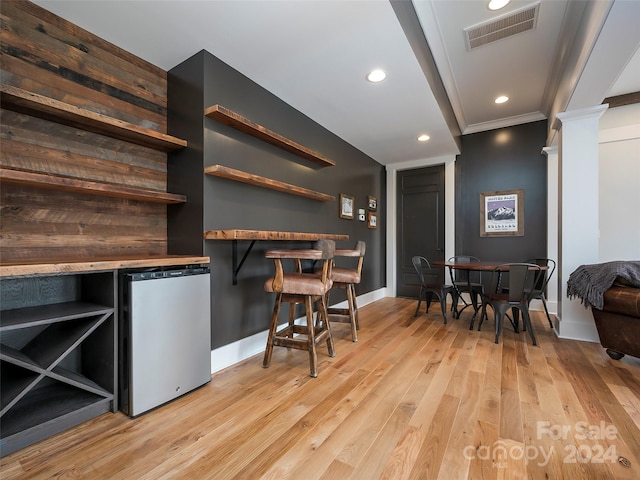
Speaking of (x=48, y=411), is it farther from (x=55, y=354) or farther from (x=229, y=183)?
(x=229, y=183)

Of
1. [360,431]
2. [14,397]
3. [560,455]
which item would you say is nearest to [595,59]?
[560,455]

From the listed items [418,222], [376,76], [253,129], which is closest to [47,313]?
[253,129]

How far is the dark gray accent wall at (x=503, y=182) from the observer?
3982 mm

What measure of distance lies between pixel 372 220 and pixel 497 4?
2.93m

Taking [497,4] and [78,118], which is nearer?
[78,118]

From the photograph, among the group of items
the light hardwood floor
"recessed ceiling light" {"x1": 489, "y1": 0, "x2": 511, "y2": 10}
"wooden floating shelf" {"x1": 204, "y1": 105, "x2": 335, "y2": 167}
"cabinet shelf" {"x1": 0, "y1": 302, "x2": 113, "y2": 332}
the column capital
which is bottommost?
the light hardwood floor

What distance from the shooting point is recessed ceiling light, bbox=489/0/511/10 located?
6.81 feet

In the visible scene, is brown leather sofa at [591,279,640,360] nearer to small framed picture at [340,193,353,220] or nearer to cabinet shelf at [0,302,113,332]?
small framed picture at [340,193,353,220]

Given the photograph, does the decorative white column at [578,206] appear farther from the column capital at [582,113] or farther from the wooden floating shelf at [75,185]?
the wooden floating shelf at [75,185]

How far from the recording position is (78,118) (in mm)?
1585

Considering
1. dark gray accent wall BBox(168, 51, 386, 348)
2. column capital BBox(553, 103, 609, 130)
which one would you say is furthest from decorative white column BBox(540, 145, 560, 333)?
dark gray accent wall BBox(168, 51, 386, 348)

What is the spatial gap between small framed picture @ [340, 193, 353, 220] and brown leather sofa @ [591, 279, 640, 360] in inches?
103

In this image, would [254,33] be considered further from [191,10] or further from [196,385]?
[196,385]

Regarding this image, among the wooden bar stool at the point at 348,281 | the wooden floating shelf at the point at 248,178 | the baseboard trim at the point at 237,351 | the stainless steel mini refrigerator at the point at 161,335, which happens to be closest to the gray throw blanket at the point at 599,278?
the wooden bar stool at the point at 348,281
